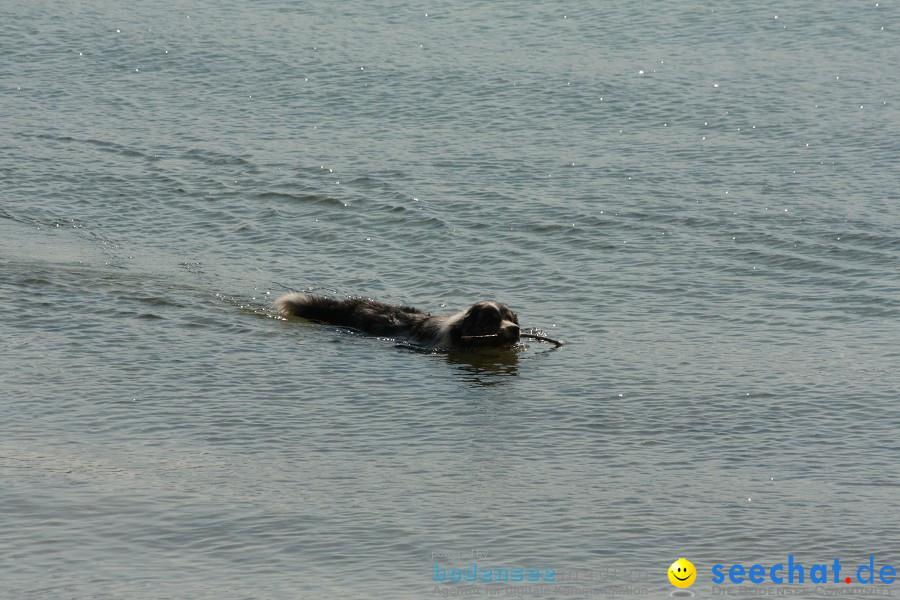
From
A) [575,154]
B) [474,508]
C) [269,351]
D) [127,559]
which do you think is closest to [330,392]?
[269,351]

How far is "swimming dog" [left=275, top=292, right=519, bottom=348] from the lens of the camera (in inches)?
416

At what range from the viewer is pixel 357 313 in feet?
36.5

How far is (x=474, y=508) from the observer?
23.5 feet

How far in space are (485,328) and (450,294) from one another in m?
1.76

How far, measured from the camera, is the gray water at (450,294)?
6.85 m

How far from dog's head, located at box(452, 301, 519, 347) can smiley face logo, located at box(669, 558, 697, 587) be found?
13.9 feet

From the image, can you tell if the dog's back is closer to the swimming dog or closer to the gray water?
the swimming dog

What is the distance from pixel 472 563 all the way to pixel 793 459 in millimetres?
2523

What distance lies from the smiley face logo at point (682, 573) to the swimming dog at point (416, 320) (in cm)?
424
